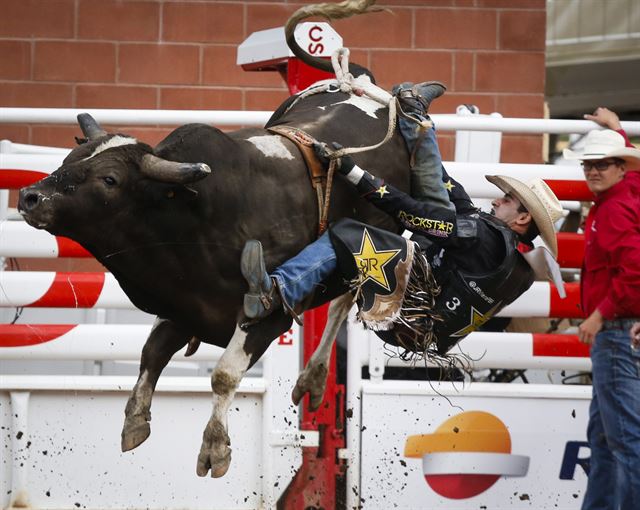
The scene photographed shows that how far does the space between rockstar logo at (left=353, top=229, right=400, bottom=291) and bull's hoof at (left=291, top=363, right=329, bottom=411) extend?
679 mm

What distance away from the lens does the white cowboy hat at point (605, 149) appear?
5.52 metres

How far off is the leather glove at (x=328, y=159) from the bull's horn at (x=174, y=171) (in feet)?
1.71

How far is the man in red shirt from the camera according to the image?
17.6 feet

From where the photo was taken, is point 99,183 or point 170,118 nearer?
point 99,183

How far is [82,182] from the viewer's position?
4.04m

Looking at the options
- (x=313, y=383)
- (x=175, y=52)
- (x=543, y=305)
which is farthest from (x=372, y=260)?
(x=175, y=52)

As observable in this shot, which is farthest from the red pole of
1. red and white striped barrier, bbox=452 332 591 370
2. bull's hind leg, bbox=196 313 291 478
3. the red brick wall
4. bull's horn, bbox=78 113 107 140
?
the red brick wall

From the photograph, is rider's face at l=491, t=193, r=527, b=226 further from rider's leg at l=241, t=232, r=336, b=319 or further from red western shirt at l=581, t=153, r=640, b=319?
rider's leg at l=241, t=232, r=336, b=319

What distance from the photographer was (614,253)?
5398mm

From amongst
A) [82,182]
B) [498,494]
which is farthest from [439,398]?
[82,182]

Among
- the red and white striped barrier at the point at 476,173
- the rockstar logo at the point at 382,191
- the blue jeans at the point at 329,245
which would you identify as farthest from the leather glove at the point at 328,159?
the red and white striped barrier at the point at 476,173

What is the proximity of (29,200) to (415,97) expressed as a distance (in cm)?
168

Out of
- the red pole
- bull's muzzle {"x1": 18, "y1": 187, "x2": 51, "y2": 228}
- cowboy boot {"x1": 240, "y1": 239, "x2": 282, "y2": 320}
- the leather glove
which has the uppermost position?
the leather glove

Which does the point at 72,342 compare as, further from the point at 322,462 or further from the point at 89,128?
the point at 89,128
